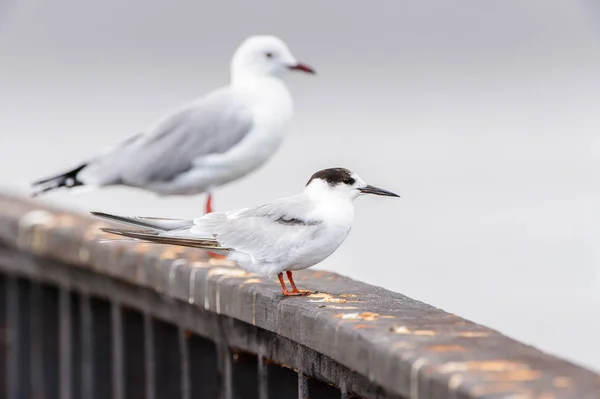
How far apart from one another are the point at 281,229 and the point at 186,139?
203 cm

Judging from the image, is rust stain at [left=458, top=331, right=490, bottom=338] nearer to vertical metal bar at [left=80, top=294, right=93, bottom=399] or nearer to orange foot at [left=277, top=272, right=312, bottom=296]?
orange foot at [left=277, top=272, right=312, bottom=296]

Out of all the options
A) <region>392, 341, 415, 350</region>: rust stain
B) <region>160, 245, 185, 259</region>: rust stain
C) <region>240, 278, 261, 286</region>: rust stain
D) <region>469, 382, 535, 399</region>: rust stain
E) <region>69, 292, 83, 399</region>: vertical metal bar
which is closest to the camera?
<region>469, 382, 535, 399</region>: rust stain

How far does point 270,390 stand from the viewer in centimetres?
512

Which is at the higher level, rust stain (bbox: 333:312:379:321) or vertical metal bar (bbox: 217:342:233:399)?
rust stain (bbox: 333:312:379:321)

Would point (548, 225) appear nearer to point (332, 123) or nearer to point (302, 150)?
point (302, 150)

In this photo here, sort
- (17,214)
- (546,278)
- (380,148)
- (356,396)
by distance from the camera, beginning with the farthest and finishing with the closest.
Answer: (380,148), (546,278), (17,214), (356,396)

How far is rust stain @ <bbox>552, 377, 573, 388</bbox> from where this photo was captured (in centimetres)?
365

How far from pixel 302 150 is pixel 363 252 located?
6.93m

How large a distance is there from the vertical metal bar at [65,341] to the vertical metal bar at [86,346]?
0.48 ft

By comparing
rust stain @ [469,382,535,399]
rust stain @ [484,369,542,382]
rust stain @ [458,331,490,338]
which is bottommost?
rust stain @ [469,382,535,399]

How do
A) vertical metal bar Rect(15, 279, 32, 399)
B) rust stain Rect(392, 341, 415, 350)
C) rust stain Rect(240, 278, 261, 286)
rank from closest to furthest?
rust stain Rect(392, 341, 415, 350), rust stain Rect(240, 278, 261, 286), vertical metal bar Rect(15, 279, 32, 399)

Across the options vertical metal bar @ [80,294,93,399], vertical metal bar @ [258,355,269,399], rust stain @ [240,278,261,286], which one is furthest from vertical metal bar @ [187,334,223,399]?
vertical metal bar @ [80,294,93,399]

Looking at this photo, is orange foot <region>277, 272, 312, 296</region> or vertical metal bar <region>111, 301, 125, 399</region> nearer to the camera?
orange foot <region>277, 272, 312, 296</region>

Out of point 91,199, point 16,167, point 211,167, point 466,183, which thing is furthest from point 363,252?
point 211,167
